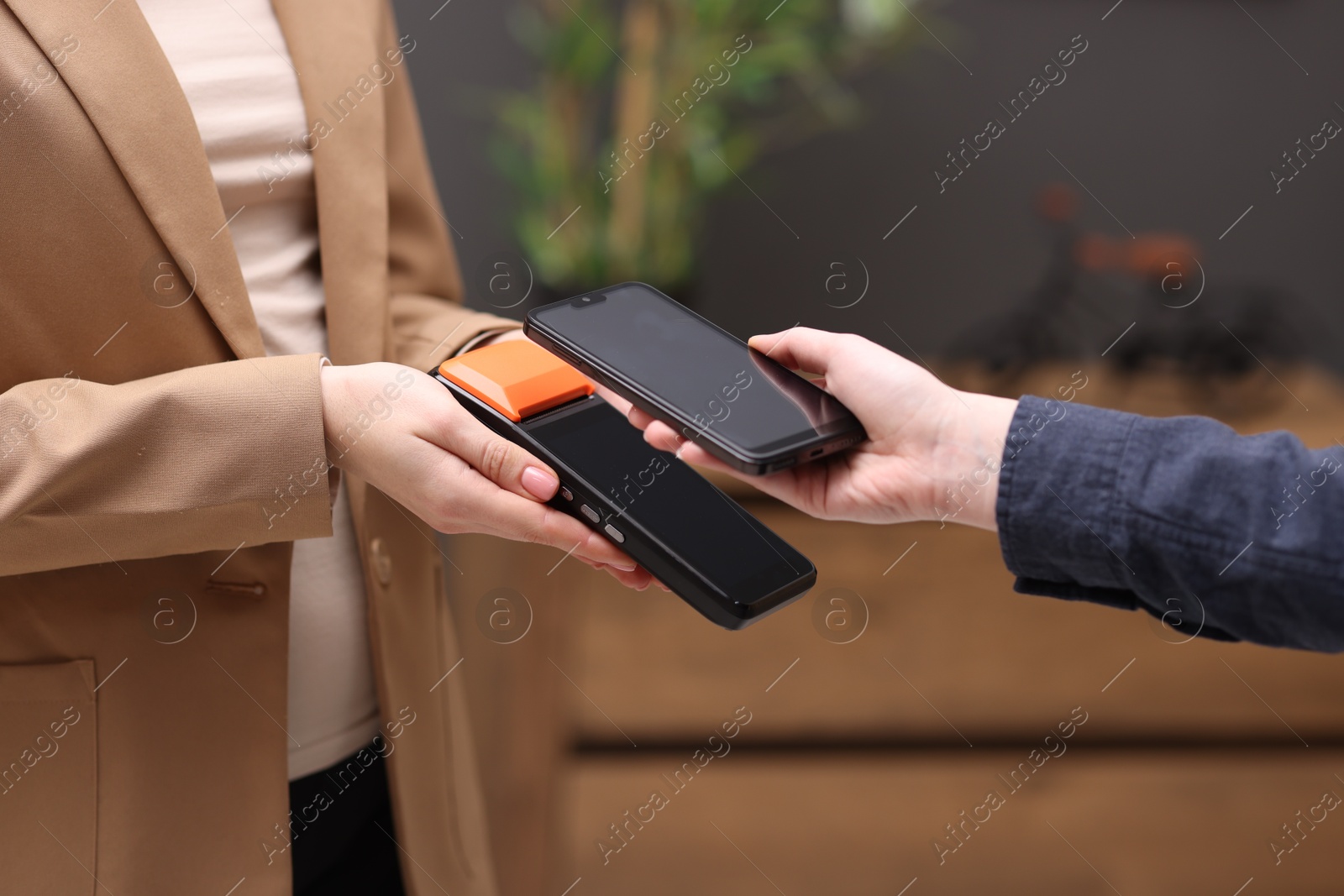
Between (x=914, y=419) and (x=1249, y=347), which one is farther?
(x=1249, y=347)

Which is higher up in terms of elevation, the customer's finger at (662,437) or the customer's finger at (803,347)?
the customer's finger at (803,347)

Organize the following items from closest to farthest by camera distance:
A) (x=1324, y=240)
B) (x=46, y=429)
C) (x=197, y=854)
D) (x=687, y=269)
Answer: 1. (x=46, y=429)
2. (x=197, y=854)
3. (x=687, y=269)
4. (x=1324, y=240)

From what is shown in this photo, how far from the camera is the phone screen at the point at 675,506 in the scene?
672 mm

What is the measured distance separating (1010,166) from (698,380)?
1818 mm

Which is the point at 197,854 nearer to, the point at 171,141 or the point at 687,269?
the point at 171,141

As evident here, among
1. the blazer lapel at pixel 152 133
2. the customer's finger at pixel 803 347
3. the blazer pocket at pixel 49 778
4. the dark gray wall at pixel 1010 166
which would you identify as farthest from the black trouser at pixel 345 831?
the dark gray wall at pixel 1010 166

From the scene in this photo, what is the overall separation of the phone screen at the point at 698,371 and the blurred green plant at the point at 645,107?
1102 mm

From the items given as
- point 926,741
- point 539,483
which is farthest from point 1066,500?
point 926,741

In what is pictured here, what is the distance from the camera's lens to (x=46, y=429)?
57 cm

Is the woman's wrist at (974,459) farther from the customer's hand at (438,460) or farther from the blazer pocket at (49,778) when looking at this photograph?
the blazer pocket at (49,778)

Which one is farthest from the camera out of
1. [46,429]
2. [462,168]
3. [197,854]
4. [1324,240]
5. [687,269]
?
[1324,240]

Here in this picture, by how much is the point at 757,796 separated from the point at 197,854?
106 cm

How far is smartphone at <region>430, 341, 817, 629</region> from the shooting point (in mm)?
662

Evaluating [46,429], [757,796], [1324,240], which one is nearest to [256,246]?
[46,429]
